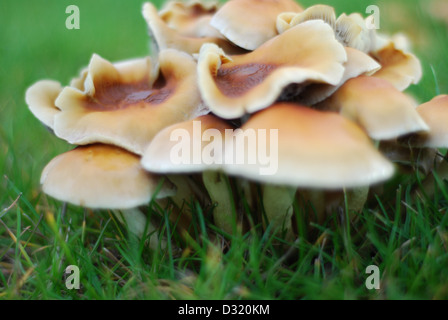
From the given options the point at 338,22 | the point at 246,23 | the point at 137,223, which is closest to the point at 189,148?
the point at 137,223

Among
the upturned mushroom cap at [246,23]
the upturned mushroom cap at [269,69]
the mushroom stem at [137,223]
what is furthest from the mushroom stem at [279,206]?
the upturned mushroom cap at [246,23]

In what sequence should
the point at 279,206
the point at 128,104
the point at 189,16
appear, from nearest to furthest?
the point at 279,206 → the point at 128,104 → the point at 189,16

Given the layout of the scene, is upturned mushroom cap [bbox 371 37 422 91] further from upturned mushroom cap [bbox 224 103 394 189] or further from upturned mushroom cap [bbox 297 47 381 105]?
upturned mushroom cap [bbox 224 103 394 189]

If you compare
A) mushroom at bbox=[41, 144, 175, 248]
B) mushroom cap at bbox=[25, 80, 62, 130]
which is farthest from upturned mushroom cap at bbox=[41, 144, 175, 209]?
mushroom cap at bbox=[25, 80, 62, 130]

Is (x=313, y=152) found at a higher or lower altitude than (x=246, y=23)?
lower

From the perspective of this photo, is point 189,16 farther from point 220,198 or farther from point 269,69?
point 220,198
